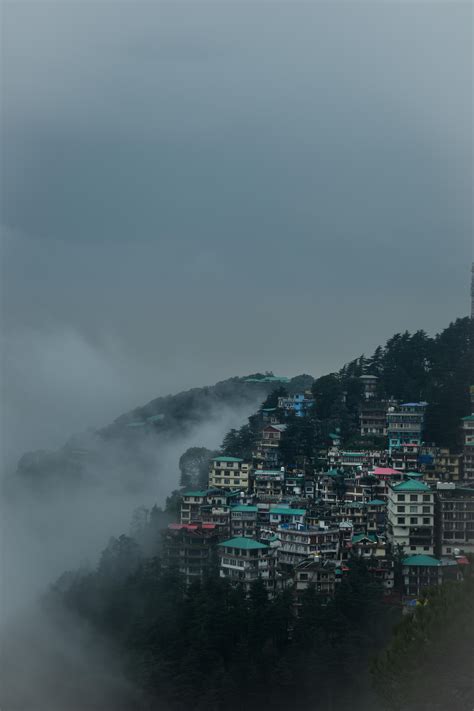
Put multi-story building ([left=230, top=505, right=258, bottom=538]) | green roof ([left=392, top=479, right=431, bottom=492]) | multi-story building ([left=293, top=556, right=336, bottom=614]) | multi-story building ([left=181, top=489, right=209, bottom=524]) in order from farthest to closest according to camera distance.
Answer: multi-story building ([left=181, top=489, right=209, bottom=524]) < multi-story building ([left=230, top=505, right=258, bottom=538]) < green roof ([left=392, top=479, right=431, bottom=492]) < multi-story building ([left=293, top=556, right=336, bottom=614])

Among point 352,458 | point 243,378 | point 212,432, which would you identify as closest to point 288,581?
point 352,458

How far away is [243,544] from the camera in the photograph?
43.1 feet

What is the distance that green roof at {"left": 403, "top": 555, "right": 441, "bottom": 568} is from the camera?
1278 cm

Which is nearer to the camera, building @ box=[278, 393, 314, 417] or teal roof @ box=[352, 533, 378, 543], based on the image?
teal roof @ box=[352, 533, 378, 543]

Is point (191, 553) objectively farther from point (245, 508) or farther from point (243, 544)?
point (245, 508)

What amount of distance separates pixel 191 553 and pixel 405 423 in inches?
202

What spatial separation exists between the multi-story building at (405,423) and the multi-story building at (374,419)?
0.27 metres

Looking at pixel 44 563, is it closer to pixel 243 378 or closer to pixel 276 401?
pixel 276 401

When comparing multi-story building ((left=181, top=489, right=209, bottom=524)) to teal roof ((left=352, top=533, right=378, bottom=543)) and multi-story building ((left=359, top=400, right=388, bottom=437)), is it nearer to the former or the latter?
teal roof ((left=352, top=533, right=378, bottom=543))

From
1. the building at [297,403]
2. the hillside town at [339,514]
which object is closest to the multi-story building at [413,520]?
the hillside town at [339,514]

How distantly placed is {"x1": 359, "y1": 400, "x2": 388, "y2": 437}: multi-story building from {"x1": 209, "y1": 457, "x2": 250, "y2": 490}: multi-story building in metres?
2.45

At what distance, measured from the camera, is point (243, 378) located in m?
25.2

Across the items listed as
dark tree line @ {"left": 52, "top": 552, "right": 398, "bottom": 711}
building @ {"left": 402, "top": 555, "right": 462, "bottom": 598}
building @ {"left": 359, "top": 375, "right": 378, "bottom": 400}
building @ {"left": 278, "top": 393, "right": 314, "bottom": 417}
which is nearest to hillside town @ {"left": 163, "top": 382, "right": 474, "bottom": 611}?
building @ {"left": 402, "top": 555, "right": 462, "bottom": 598}

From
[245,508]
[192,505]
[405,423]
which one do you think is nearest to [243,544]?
[245,508]
